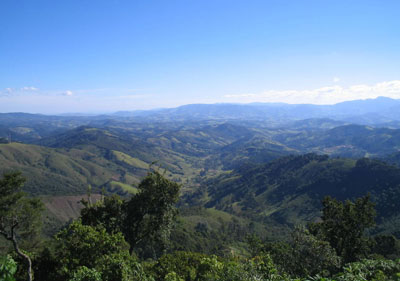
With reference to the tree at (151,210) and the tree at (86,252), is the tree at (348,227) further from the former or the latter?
the tree at (86,252)

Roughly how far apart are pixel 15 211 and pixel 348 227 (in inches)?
1604

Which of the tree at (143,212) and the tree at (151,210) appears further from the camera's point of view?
the tree at (151,210)

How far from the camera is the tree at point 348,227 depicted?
3491 cm

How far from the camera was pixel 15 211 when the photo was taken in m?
23.5

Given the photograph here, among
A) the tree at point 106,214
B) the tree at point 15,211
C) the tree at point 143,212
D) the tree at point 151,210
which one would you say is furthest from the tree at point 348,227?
the tree at point 15,211

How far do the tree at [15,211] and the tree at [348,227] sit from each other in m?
35.3

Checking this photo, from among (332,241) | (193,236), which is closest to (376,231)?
(193,236)

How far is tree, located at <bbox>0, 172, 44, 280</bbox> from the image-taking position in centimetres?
2280

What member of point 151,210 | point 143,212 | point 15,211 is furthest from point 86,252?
point 143,212

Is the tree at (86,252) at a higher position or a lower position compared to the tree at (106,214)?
higher

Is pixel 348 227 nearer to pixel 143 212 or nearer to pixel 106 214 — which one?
pixel 143 212

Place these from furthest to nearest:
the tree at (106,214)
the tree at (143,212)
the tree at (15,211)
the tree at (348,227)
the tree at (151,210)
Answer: the tree at (348,227)
the tree at (151,210)
the tree at (143,212)
the tree at (106,214)
the tree at (15,211)

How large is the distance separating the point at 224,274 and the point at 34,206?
2160cm

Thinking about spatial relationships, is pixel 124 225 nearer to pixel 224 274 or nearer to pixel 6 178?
pixel 6 178
